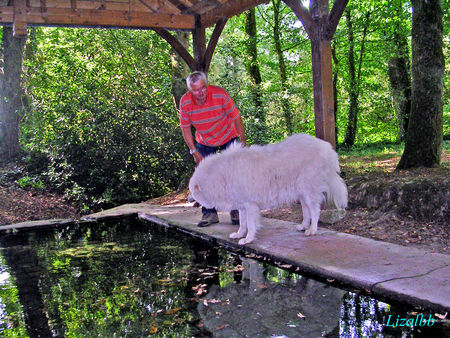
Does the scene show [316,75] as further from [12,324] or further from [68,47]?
[68,47]

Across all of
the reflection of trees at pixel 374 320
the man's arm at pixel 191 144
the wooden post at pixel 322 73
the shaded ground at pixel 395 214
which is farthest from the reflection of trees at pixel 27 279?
the wooden post at pixel 322 73

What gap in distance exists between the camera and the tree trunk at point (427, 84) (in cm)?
630

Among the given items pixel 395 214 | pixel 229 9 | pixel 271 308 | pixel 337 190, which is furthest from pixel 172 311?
pixel 229 9

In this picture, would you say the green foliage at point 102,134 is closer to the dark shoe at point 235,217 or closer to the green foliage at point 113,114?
the green foliage at point 113,114

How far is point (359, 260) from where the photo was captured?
3.73 metres

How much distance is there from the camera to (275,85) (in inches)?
616

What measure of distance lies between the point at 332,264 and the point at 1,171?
10729 mm

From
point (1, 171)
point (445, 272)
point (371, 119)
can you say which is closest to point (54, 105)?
point (1, 171)

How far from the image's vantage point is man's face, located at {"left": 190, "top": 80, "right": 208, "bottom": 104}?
5.11 meters

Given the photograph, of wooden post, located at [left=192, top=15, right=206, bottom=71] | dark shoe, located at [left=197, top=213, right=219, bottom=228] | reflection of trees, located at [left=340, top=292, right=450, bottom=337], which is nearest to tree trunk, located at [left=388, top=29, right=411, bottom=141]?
→ wooden post, located at [left=192, top=15, right=206, bottom=71]

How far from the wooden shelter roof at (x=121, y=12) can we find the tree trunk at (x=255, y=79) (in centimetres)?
366

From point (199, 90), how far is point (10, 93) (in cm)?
1002

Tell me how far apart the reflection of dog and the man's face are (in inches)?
34.9

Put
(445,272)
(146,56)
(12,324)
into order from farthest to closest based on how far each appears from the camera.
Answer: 1. (146,56)
2. (445,272)
3. (12,324)
